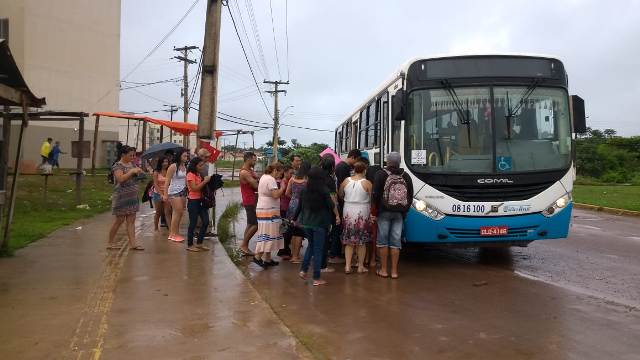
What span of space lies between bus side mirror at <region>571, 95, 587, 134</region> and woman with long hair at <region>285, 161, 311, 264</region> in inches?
152

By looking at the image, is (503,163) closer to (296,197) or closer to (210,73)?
(296,197)

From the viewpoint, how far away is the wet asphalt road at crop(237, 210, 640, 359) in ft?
16.2

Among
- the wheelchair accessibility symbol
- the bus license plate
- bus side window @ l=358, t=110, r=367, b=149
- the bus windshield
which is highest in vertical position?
bus side window @ l=358, t=110, r=367, b=149

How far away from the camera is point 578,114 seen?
27.3 feet

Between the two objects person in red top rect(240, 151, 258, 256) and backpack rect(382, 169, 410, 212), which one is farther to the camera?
person in red top rect(240, 151, 258, 256)

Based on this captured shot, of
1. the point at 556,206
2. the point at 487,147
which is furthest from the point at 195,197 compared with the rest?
the point at 556,206

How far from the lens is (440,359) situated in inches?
183

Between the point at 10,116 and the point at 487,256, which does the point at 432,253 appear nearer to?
the point at 487,256

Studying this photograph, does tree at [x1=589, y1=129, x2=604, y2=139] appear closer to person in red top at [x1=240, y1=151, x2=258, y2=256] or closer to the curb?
the curb

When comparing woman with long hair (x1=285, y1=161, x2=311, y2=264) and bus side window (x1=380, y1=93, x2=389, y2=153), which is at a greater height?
bus side window (x1=380, y1=93, x2=389, y2=153)

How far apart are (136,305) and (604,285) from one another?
5.76m

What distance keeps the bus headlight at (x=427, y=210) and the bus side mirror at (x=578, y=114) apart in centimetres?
235

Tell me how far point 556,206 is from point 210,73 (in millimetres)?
7094

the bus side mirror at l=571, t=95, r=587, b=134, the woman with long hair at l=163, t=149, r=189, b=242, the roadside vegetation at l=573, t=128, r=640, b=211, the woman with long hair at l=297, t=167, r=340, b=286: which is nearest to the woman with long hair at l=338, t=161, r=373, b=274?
the woman with long hair at l=297, t=167, r=340, b=286
